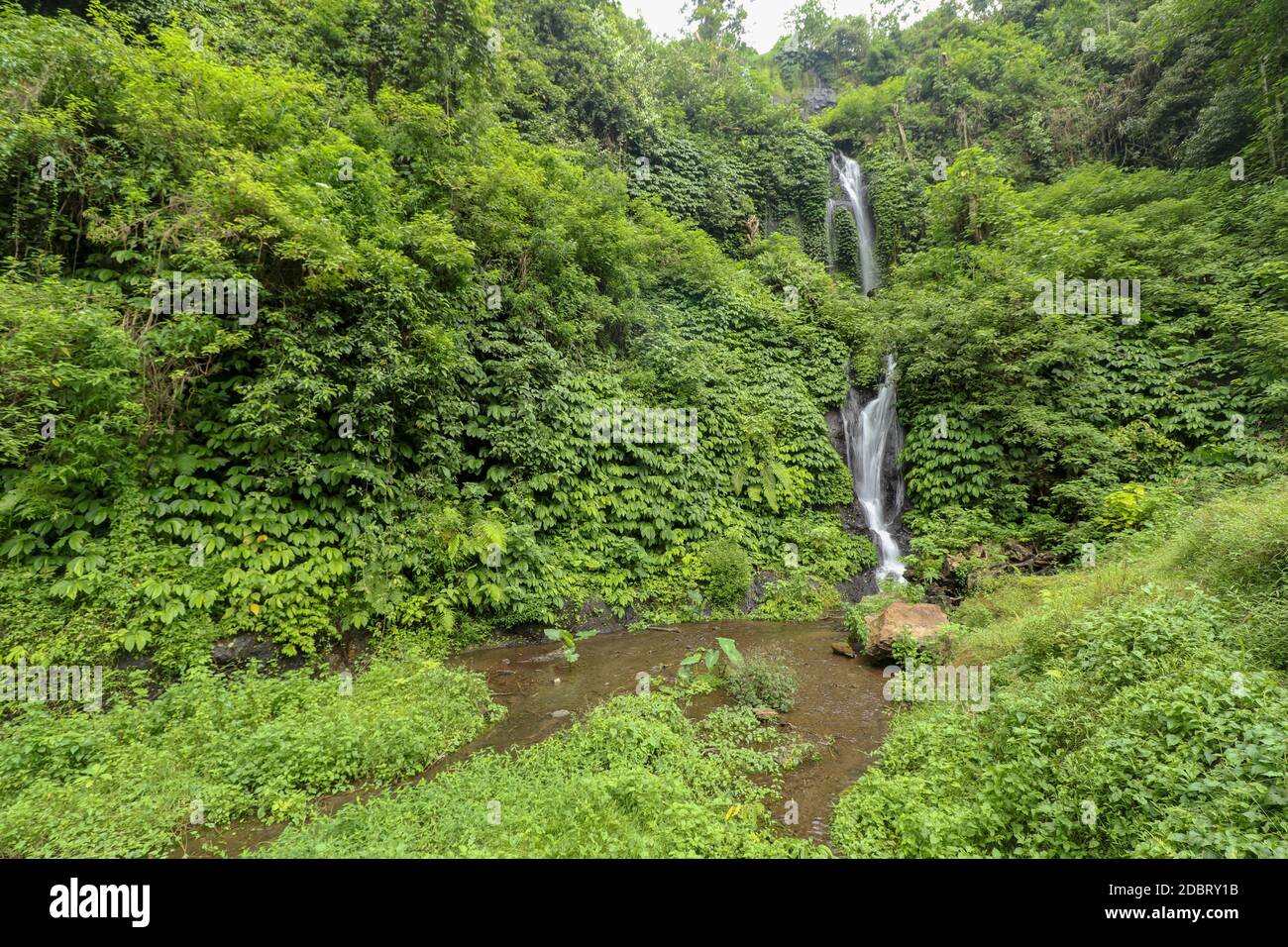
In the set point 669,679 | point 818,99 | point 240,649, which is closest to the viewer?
point 240,649

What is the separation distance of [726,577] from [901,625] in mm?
3685

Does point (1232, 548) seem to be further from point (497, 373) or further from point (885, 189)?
point (885, 189)

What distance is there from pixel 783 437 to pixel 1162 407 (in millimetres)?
7817

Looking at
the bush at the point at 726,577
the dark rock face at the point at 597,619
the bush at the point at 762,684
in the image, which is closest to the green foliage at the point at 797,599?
the bush at the point at 726,577

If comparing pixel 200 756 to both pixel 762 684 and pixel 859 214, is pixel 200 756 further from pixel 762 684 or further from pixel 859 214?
pixel 859 214

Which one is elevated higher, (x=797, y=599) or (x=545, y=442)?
(x=545, y=442)

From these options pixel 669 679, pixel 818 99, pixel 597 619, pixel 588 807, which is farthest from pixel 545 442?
pixel 818 99

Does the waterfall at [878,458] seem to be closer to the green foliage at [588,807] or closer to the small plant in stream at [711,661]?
the small plant in stream at [711,661]

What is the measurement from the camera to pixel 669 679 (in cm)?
771

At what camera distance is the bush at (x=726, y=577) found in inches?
433

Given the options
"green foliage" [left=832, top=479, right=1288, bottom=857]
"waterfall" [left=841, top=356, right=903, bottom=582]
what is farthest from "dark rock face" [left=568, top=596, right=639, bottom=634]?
"waterfall" [left=841, top=356, right=903, bottom=582]

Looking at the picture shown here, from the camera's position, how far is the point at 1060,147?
66.4ft

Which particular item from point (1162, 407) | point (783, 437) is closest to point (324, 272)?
point (783, 437)

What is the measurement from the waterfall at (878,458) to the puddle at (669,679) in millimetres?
4357
